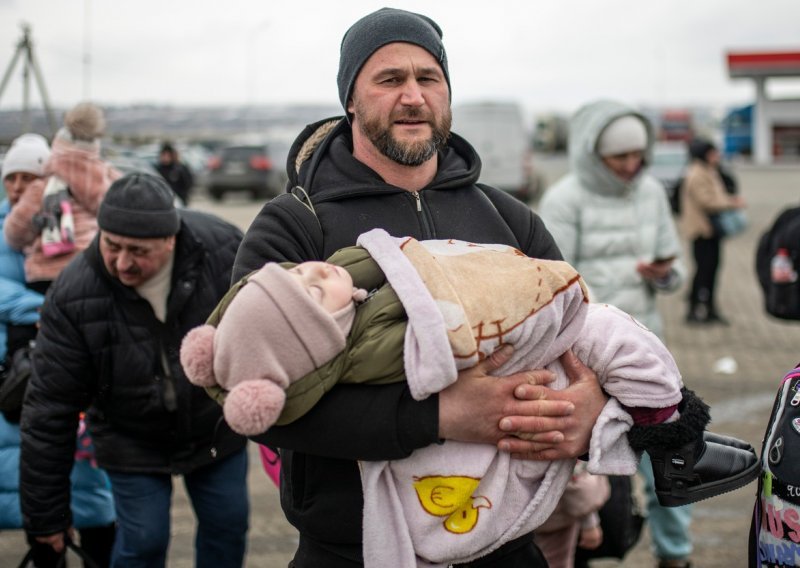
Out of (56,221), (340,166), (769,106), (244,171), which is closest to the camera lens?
(340,166)

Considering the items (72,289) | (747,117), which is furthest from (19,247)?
(747,117)

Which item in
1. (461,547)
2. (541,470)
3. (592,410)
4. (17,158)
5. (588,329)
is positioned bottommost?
(461,547)

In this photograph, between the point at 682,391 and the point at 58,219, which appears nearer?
the point at 682,391

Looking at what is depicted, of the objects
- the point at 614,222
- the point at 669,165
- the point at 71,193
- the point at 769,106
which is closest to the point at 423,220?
the point at 614,222

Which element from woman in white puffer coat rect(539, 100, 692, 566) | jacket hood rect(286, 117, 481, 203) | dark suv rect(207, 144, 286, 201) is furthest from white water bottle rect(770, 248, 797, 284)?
dark suv rect(207, 144, 286, 201)

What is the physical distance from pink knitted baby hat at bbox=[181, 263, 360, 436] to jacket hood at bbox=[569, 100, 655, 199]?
3162 millimetres

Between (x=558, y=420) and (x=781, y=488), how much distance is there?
70 cm

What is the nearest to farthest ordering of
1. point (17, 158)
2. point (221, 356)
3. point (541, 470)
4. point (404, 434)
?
point (221, 356), point (404, 434), point (541, 470), point (17, 158)

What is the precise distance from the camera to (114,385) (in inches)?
151

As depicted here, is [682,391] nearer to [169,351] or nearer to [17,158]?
[169,351]

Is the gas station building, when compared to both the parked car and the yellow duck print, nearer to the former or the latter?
the parked car

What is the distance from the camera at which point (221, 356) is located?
6.76 feet

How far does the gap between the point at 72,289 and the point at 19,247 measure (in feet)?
3.71

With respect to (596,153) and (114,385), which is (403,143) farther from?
(596,153)
